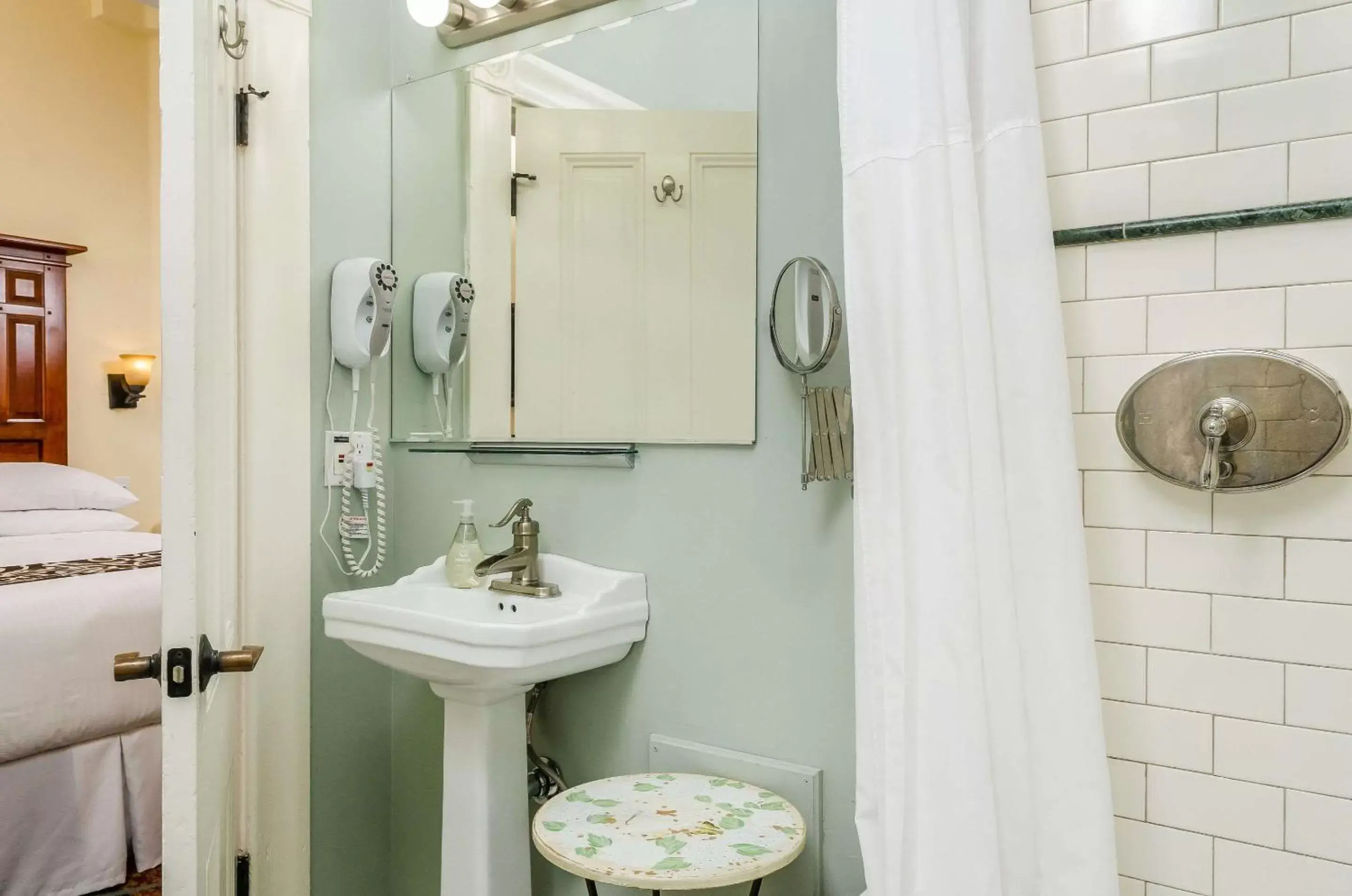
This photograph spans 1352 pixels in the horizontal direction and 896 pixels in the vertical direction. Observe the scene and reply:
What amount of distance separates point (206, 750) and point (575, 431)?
0.86 m

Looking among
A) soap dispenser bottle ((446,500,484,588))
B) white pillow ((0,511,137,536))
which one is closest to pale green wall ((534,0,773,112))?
soap dispenser bottle ((446,500,484,588))

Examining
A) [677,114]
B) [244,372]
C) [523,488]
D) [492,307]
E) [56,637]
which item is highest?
[677,114]

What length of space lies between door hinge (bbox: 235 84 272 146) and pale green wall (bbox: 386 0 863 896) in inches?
35.3

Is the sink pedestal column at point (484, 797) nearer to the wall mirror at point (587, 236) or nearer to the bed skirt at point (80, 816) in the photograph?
the wall mirror at point (587, 236)

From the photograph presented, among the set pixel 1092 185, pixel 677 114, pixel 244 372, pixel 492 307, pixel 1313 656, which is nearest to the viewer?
pixel 1313 656

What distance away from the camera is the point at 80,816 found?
7.03 ft

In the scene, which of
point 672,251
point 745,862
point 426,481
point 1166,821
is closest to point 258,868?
point 426,481

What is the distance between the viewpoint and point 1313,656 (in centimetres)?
108

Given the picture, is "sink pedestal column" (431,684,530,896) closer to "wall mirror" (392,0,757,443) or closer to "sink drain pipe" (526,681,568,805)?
"sink drain pipe" (526,681,568,805)

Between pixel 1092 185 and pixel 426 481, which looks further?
pixel 426 481

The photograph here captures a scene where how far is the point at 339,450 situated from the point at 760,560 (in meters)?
1.01

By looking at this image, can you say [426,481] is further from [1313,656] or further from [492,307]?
[1313,656]

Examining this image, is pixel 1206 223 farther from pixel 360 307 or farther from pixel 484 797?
pixel 360 307

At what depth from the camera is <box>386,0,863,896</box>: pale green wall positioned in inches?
58.6
